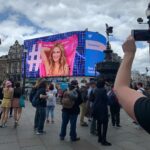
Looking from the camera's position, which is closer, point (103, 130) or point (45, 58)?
point (103, 130)

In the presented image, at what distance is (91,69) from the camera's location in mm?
52656

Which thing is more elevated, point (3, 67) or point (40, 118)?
point (3, 67)

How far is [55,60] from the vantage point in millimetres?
55906

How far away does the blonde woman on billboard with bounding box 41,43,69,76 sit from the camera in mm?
54375

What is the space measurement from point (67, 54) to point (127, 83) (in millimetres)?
52724

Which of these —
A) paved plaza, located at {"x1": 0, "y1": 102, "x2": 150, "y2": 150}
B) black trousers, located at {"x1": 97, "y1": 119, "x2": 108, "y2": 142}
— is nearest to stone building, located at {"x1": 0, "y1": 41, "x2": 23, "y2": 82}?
paved plaza, located at {"x1": 0, "y1": 102, "x2": 150, "y2": 150}

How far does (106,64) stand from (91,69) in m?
35.6

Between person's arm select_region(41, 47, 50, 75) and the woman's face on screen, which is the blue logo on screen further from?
person's arm select_region(41, 47, 50, 75)

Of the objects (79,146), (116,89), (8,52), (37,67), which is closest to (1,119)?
(79,146)

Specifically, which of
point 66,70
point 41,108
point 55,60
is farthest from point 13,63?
point 41,108

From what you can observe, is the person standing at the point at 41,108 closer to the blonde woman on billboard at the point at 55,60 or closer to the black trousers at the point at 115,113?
the black trousers at the point at 115,113

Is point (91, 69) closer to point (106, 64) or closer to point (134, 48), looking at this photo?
point (106, 64)

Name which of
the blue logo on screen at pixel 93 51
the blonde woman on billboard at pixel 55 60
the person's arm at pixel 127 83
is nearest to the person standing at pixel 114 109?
the person's arm at pixel 127 83

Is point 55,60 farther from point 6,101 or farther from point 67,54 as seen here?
point 6,101
